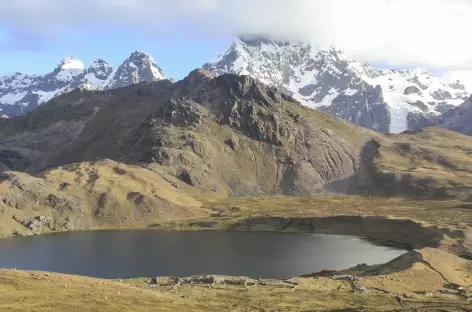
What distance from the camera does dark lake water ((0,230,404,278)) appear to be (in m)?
117

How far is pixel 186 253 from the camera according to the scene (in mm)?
139250

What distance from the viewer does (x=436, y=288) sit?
82000 millimetres

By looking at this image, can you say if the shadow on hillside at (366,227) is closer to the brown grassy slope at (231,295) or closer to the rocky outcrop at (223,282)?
the brown grassy slope at (231,295)

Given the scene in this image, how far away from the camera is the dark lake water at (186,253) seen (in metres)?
117

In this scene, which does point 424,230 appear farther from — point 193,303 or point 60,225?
point 60,225

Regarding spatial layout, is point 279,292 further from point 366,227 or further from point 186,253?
point 366,227

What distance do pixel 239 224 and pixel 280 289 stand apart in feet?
387

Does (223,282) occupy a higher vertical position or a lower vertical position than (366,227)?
lower

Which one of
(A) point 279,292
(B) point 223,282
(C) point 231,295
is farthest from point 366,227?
(C) point 231,295

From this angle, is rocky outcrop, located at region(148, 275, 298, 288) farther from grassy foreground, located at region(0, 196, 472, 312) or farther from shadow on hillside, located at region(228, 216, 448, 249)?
shadow on hillside, located at region(228, 216, 448, 249)

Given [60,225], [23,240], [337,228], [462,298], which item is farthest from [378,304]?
[60,225]

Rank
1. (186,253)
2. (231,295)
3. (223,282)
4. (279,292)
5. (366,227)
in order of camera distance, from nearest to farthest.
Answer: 1. (231,295)
2. (279,292)
3. (223,282)
4. (186,253)
5. (366,227)

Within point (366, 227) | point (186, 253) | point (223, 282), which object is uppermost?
point (366, 227)

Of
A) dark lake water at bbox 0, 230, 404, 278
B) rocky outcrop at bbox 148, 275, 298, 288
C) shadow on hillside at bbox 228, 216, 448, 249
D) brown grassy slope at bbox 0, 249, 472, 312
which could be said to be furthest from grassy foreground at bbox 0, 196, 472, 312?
shadow on hillside at bbox 228, 216, 448, 249
